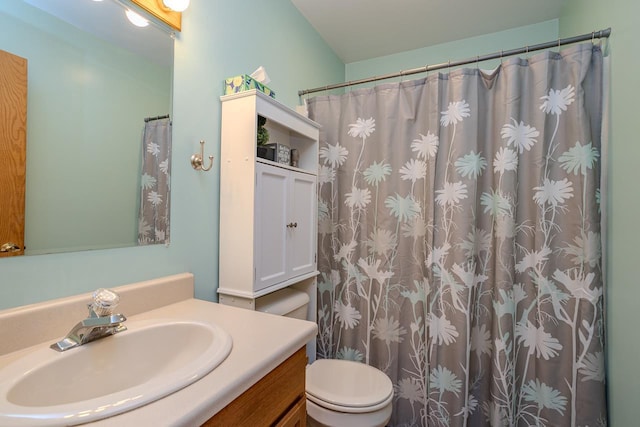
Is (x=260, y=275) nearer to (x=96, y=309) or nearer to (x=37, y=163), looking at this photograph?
(x=96, y=309)

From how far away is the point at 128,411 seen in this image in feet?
1.49

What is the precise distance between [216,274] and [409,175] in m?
1.10

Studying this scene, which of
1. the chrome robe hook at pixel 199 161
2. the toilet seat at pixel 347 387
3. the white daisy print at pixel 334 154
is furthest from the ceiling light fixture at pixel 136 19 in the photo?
the toilet seat at pixel 347 387

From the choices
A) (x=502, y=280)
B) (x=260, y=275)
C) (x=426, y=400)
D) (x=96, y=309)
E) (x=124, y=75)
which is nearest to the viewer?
(x=96, y=309)

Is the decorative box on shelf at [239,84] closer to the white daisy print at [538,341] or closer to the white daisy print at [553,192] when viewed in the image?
the white daisy print at [553,192]

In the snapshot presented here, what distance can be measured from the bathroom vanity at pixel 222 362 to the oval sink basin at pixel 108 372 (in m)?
0.02

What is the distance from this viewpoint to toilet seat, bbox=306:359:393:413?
1148 mm

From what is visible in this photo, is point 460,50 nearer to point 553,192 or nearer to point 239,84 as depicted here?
point 553,192

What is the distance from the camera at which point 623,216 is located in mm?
1067

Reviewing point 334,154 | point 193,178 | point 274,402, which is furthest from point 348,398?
point 334,154

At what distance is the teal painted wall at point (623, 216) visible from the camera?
3.27ft

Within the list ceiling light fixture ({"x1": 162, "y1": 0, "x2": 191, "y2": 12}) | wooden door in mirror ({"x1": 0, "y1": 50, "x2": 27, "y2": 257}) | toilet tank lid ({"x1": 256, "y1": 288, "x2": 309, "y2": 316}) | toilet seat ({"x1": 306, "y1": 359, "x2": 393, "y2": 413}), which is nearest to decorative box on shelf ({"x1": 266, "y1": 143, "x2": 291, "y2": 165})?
ceiling light fixture ({"x1": 162, "y1": 0, "x2": 191, "y2": 12})

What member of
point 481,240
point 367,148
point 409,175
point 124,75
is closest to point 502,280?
point 481,240

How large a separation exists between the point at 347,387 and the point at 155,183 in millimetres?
1167
